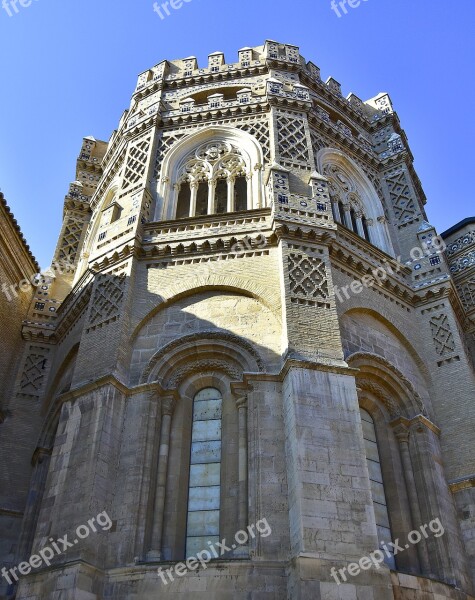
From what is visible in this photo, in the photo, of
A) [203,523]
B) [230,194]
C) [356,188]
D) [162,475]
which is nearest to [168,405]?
[162,475]

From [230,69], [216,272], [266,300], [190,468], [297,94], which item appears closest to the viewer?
[190,468]

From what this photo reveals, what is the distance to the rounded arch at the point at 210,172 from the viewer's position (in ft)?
50.3

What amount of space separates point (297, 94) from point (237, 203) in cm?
395

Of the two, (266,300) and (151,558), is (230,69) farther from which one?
(151,558)

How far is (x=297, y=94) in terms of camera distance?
1734cm

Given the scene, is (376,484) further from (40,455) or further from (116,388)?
(40,455)

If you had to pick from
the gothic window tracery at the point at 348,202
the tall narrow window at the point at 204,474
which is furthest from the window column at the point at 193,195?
the tall narrow window at the point at 204,474

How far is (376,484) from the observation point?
36.8 feet

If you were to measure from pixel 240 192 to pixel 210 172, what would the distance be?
998 mm

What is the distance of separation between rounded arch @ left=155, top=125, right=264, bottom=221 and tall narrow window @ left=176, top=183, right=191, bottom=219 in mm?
254

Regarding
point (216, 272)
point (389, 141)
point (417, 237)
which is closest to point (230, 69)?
point (389, 141)

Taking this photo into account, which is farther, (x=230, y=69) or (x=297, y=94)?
(x=230, y=69)

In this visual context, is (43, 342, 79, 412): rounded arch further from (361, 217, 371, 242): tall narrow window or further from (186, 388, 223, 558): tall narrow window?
(361, 217, 371, 242): tall narrow window

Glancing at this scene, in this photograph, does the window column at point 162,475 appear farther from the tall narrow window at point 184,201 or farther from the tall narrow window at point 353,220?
the tall narrow window at point 353,220
